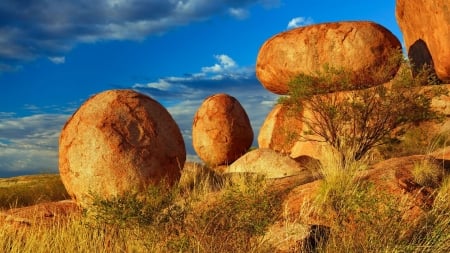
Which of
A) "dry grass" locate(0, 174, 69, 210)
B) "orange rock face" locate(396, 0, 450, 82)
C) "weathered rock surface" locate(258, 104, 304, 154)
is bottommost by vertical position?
"dry grass" locate(0, 174, 69, 210)

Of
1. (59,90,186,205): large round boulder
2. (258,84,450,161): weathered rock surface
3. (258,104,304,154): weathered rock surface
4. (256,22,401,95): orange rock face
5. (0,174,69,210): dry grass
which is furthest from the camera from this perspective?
(258,104,304,154): weathered rock surface

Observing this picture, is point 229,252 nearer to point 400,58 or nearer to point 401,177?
point 401,177

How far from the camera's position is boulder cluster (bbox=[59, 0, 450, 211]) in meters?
10.8

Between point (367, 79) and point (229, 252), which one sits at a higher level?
point (367, 79)

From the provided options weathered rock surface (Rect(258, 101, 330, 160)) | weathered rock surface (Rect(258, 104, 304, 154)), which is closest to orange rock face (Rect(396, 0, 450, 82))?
weathered rock surface (Rect(258, 101, 330, 160))

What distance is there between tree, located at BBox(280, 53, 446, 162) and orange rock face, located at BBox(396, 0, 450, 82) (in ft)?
5.06

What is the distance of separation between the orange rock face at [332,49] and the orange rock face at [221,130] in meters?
2.14

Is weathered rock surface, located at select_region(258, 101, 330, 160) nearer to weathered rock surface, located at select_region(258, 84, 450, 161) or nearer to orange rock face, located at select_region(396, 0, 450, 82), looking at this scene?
weathered rock surface, located at select_region(258, 84, 450, 161)

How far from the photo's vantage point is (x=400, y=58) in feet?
57.0

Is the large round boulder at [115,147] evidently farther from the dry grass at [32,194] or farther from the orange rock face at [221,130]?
the orange rock face at [221,130]

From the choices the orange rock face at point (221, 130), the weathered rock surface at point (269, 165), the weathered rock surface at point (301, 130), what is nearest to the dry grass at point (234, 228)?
the weathered rock surface at point (301, 130)

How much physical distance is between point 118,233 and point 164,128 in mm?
4053

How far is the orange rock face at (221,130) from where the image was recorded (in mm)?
22906

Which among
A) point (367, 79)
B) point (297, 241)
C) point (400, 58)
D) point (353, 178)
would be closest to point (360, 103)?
point (400, 58)
